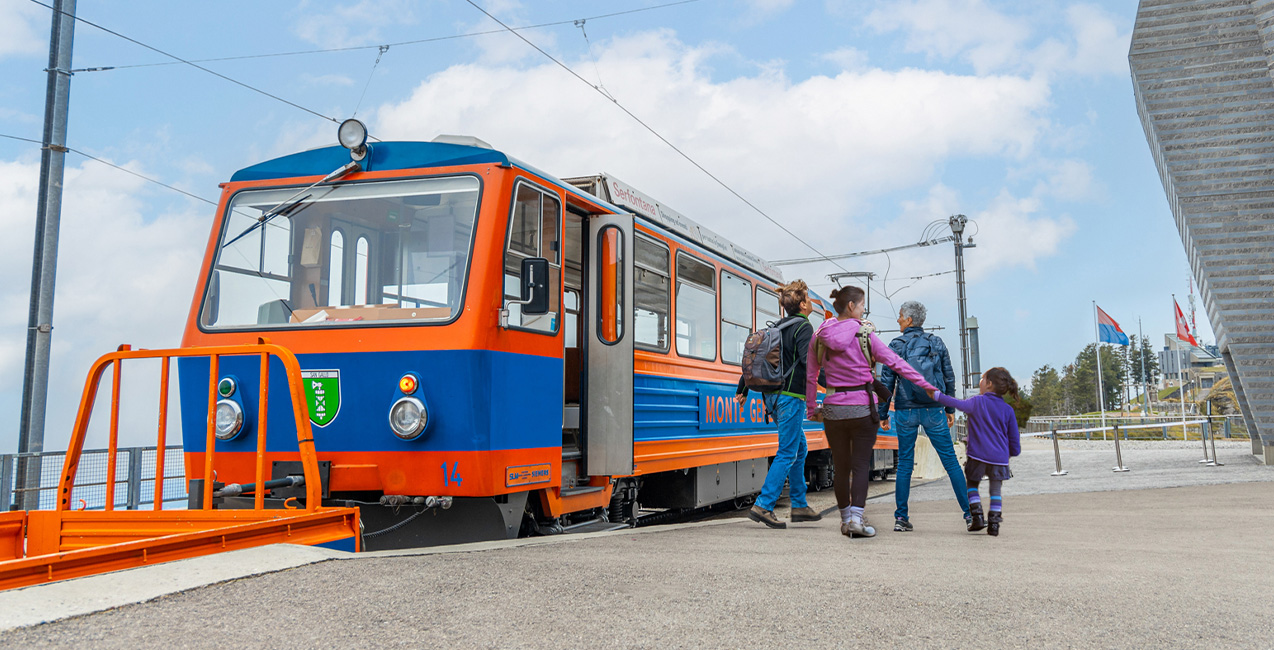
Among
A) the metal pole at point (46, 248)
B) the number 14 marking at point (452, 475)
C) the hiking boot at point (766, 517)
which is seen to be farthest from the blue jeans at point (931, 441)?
the metal pole at point (46, 248)

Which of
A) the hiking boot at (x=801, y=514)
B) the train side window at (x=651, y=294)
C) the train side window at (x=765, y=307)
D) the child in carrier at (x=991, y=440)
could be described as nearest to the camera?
the child in carrier at (x=991, y=440)

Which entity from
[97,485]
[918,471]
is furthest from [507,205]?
[918,471]

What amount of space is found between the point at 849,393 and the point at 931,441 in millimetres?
1066

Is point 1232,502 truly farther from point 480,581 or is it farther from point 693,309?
point 480,581

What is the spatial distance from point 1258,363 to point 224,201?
18.5 meters

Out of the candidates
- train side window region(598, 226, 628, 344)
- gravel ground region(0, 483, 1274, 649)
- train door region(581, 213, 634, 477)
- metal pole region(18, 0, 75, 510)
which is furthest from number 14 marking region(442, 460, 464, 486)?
metal pole region(18, 0, 75, 510)

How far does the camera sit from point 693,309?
9.55m

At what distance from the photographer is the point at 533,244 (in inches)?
276

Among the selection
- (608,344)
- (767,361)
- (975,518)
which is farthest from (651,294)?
(975,518)

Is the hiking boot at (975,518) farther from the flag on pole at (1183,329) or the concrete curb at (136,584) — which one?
the flag on pole at (1183,329)

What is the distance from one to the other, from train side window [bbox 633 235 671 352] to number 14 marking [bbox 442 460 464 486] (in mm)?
2177

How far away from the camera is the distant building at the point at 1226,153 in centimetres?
1819

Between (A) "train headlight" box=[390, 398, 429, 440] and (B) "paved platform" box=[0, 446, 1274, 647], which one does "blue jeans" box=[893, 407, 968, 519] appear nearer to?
(B) "paved platform" box=[0, 446, 1274, 647]

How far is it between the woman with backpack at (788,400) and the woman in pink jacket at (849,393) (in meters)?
0.51
